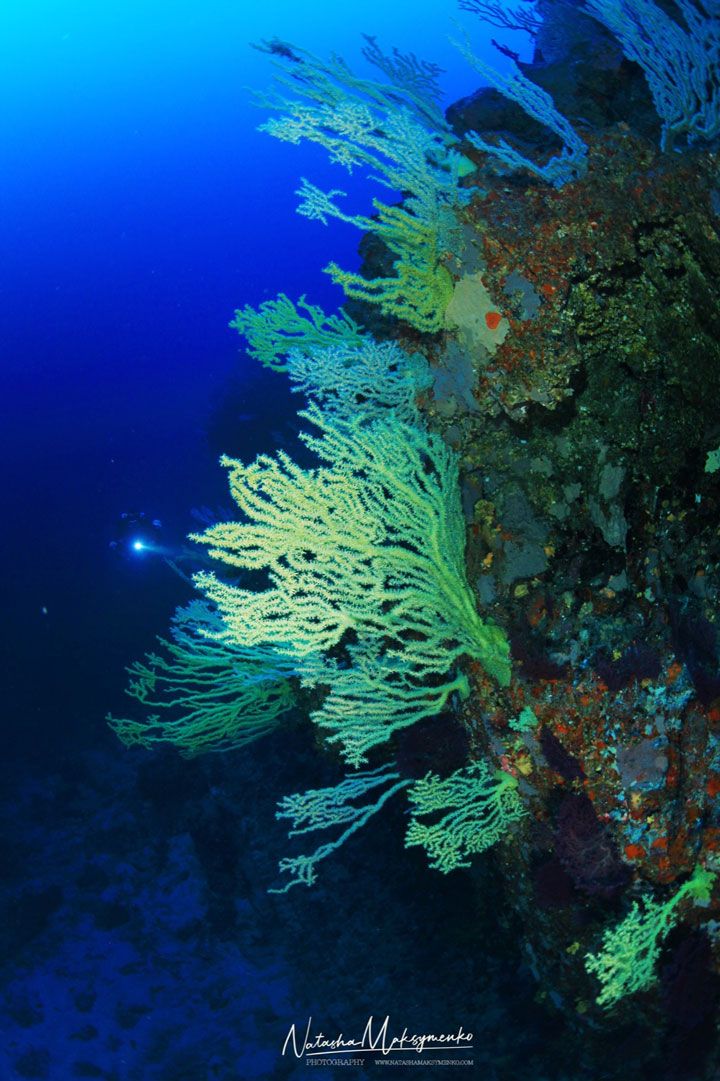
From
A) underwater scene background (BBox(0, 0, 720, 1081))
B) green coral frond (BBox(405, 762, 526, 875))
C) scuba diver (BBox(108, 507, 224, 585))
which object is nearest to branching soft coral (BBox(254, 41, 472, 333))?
underwater scene background (BBox(0, 0, 720, 1081))

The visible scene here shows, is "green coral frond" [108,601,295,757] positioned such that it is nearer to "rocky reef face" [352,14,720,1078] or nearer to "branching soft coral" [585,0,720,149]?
"rocky reef face" [352,14,720,1078]

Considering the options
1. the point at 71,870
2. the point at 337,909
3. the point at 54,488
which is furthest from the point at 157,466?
the point at 337,909

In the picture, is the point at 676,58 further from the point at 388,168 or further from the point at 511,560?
the point at 511,560

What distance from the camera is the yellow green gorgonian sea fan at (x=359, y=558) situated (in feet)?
8.82

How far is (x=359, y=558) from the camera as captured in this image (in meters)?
2.81

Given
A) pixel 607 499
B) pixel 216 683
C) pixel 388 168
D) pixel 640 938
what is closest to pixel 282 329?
pixel 388 168

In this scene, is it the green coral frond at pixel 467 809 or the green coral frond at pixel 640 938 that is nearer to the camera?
the green coral frond at pixel 640 938

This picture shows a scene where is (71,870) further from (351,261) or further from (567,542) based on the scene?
(351,261)

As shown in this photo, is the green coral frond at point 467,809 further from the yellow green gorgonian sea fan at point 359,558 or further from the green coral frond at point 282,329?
the green coral frond at point 282,329

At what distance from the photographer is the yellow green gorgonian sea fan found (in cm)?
269

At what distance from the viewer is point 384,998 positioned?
14.9ft

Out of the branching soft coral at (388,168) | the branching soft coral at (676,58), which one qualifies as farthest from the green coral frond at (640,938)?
the branching soft coral at (676,58)

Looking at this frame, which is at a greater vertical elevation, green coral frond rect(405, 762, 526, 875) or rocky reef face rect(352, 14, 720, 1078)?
rocky reef face rect(352, 14, 720, 1078)

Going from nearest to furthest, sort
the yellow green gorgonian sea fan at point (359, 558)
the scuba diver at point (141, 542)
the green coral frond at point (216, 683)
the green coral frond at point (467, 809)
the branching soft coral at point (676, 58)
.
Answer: the yellow green gorgonian sea fan at point (359, 558) → the green coral frond at point (467, 809) → the branching soft coral at point (676, 58) → the green coral frond at point (216, 683) → the scuba diver at point (141, 542)
